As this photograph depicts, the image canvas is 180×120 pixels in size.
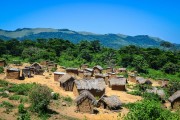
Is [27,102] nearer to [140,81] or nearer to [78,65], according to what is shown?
[140,81]

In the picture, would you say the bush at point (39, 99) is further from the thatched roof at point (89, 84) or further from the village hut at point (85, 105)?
the thatched roof at point (89, 84)

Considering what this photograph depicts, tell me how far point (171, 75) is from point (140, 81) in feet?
61.8

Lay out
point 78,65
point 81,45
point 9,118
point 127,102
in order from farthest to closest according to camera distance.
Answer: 1. point 81,45
2. point 78,65
3. point 127,102
4. point 9,118

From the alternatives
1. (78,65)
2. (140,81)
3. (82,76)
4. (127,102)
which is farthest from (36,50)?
(127,102)

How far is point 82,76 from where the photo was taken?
41125 mm

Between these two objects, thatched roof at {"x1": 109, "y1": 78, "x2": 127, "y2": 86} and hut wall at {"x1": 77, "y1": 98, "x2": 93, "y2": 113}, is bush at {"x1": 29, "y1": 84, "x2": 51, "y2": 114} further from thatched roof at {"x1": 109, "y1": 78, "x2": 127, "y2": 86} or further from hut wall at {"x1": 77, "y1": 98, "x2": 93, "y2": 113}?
thatched roof at {"x1": 109, "y1": 78, "x2": 127, "y2": 86}

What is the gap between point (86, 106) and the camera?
85.0ft

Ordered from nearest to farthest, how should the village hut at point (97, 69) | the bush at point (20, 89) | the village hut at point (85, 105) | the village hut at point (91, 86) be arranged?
the village hut at point (85, 105), the bush at point (20, 89), the village hut at point (91, 86), the village hut at point (97, 69)

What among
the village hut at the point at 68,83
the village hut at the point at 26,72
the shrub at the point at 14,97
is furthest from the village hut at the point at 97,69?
the shrub at the point at 14,97

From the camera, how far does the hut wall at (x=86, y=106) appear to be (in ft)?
84.7

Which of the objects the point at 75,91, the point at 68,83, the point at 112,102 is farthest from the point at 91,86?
the point at 112,102

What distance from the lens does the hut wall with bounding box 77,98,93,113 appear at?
25.8 m

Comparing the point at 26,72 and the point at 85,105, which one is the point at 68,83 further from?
the point at 26,72

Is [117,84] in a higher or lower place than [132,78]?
higher
